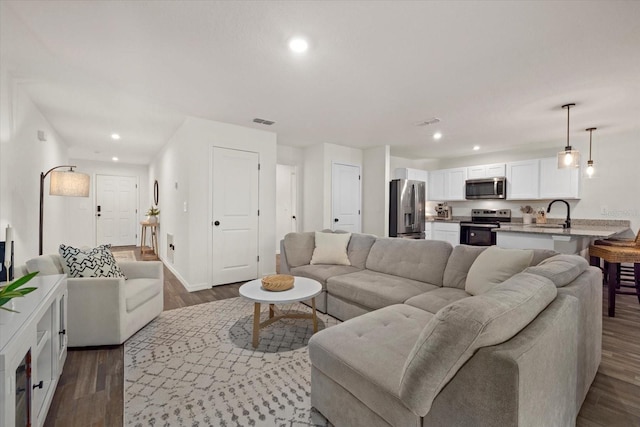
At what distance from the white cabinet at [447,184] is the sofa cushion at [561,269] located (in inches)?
183

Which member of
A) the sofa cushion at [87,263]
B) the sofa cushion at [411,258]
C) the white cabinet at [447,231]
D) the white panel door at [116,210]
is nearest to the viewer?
the sofa cushion at [87,263]

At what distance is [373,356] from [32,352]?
62.1 inches

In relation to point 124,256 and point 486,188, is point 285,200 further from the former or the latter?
point 486,188

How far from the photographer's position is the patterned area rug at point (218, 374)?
161 centimetres

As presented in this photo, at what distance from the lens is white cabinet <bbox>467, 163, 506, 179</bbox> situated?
5625 millimetres

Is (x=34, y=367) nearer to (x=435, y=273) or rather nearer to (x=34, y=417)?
(x=34, y=417)

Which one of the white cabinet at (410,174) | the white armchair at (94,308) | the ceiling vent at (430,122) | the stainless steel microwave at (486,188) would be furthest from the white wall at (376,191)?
the white armchair at (94,308)

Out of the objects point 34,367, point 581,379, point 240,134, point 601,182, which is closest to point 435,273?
point 581,379

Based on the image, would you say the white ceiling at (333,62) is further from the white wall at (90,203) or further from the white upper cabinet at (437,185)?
the white wall at (90,203)

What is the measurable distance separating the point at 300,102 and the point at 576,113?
3426 millimetres

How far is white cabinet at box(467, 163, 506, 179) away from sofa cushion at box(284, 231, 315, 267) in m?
4.17

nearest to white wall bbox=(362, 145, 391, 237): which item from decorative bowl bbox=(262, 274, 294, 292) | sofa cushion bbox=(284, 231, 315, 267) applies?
sofa cushion bbox=(284, 231, 315, 267)

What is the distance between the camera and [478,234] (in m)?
5.66

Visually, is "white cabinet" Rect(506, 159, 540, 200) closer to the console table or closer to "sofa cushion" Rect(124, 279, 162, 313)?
"sofa cushion" Rect(124, 279, 162, 313)
